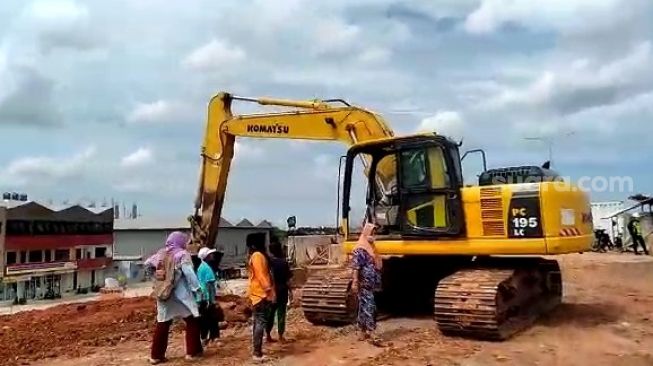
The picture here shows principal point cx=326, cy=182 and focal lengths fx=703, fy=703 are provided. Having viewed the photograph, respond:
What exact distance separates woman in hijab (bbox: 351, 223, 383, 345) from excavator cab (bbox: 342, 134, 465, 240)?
3.61ft

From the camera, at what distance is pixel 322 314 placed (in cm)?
1079

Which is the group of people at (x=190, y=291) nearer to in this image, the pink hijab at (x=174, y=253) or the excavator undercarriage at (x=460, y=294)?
Answer: the pink hijab at (x=174, y=253)

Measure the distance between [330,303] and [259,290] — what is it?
261 centimetres

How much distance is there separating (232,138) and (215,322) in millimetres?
4387

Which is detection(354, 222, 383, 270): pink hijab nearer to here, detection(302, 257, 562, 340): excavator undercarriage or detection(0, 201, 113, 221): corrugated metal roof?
detection(302, 257, 562, 340): excavator undercarriage

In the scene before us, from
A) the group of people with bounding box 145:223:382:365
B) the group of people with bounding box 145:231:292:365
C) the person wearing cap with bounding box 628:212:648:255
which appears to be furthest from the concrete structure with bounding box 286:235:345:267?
the group of people with bounding box 145:231:292:365

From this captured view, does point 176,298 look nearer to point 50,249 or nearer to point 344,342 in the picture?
point 344,342

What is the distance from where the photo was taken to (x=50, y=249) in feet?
133

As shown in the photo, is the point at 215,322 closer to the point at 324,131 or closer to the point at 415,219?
the point at 415,219

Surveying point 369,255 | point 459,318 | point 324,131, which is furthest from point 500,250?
point 324,131

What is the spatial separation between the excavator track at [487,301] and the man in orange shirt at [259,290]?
257 centimetres

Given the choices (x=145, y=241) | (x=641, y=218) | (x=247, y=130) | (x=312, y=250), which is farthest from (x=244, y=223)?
(x=247, y=130)

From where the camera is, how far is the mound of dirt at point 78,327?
30.9 feet

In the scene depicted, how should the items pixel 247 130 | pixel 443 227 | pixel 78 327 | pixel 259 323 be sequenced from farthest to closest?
pixel 247 130 < pixel 78 327 < pixel 443 227 < pixel 259 323
